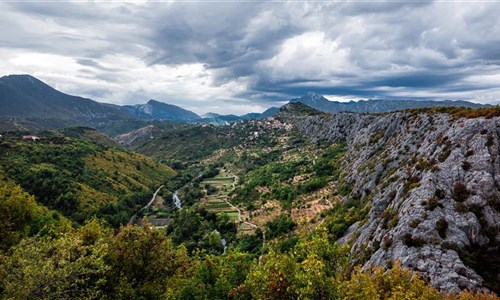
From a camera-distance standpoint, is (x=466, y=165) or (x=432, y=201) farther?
(x=466, y=165)

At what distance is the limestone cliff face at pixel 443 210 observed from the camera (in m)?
37.7

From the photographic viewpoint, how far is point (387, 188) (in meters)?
64.2

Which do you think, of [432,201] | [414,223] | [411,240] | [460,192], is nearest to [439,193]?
[432,201]

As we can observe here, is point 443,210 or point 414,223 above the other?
point 443,210

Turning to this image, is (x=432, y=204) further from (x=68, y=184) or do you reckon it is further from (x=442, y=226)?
(x=68, y=184)

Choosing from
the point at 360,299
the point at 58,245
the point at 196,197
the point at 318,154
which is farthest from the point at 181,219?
the point at 360,299

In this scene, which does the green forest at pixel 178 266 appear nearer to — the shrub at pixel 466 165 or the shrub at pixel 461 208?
the shrub at pixel 461 208

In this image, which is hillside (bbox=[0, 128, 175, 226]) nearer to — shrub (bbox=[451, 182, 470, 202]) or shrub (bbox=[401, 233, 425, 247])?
shrub (bbox=[401, 233, 425, 247])

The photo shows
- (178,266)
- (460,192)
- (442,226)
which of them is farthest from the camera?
(460,192)

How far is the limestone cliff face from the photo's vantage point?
124 ft

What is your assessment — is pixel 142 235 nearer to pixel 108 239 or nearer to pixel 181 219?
pixel 108 239

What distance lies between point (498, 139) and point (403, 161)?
70.8ft

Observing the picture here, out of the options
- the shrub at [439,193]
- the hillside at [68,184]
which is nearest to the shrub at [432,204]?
the shrub at [439,193]

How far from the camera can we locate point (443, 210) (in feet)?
146
